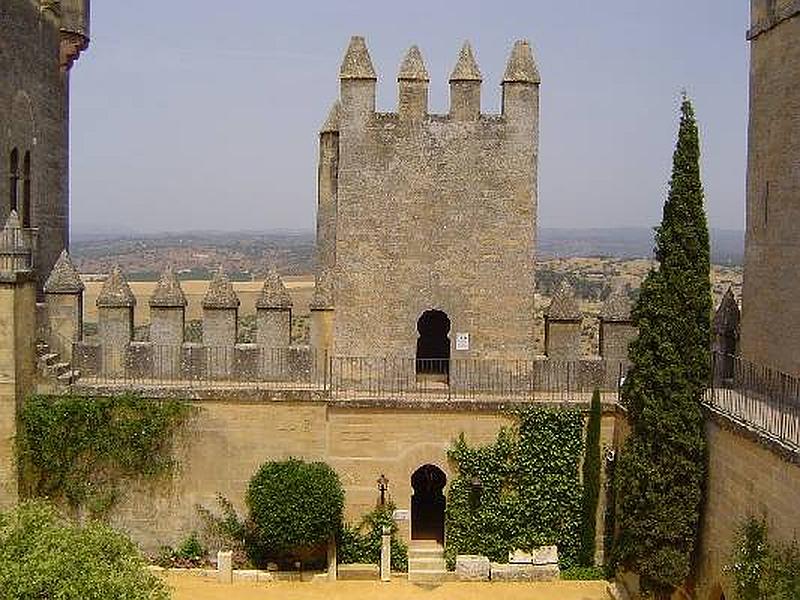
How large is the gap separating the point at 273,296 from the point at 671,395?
26.2ft

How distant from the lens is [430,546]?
2061cm

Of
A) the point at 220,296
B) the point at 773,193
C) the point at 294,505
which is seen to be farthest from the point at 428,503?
the point at 773,193

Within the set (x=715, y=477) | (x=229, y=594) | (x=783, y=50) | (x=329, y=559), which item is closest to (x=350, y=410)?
(x=329, y=559)

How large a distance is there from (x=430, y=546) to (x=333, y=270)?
19.6 ft

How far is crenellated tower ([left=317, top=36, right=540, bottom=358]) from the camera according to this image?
20531 mm

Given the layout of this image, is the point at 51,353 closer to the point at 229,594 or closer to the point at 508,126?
the point at 229,594

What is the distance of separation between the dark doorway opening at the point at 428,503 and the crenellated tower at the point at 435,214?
10.9ft

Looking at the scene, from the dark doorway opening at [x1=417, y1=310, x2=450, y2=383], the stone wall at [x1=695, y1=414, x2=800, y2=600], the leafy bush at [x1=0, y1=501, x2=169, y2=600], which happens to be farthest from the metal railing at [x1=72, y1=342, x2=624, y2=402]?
the leafy bush at [x1=0, y1=501, x2=169, y2=600]

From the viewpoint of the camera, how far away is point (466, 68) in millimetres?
20438

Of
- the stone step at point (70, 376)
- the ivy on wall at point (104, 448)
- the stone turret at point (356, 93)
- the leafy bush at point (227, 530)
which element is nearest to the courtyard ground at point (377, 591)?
the leafy bush at point (227, 530)

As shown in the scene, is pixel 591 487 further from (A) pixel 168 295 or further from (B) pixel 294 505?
(A) pixel 168 295

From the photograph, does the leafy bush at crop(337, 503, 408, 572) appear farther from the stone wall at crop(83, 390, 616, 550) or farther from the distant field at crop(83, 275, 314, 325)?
the distant field at crop(83, 275, 314, 325)

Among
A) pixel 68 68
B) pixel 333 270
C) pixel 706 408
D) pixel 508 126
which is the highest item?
pixel 68 68

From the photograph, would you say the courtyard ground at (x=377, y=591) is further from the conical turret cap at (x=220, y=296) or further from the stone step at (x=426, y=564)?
the conical turret cap at (x=220, y=296)
